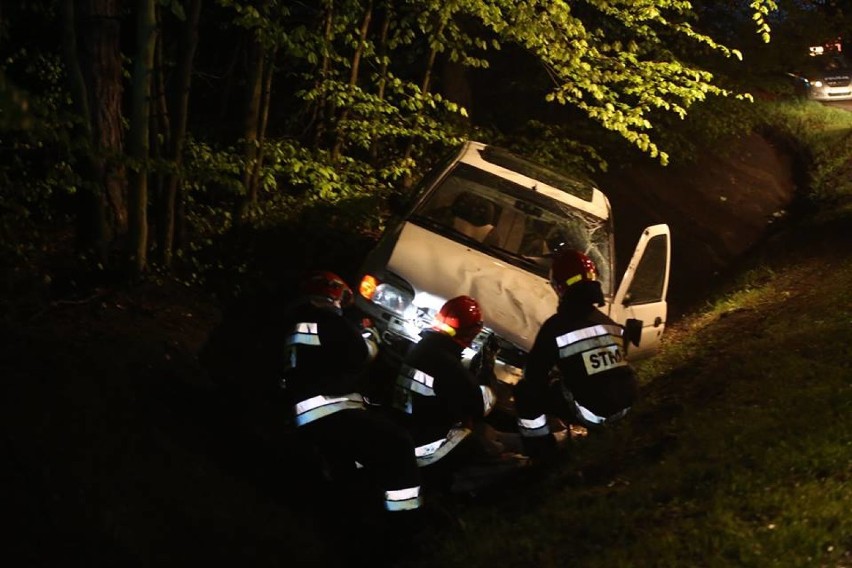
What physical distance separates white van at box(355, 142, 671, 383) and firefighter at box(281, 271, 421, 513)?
58.1 inches

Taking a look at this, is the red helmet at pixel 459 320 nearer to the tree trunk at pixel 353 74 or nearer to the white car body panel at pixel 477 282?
the white car body panel at pixel 477 282

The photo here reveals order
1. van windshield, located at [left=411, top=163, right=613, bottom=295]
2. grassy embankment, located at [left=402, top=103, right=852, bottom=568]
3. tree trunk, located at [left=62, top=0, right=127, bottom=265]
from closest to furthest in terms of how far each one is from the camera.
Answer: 1. grassy embankment, located at [left=402, top=103, right=852, bottom=568]
2. tree trunk, located at [left=62, top=0, right=127, bottom=265]
3. van windshield, located at [left=411, top=163, right=613, bottom=295]

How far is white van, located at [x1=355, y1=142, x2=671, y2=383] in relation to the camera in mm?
6348

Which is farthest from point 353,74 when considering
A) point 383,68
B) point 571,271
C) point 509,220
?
point 571,271

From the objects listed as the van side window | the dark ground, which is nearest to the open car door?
the van side window

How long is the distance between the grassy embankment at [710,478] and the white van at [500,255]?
68 cm

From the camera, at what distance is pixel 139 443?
4.96 m

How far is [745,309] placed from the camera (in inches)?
387

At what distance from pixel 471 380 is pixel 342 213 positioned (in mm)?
4946

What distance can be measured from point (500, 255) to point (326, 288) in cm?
240

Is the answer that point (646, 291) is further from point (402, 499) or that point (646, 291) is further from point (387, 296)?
point (402, 499)

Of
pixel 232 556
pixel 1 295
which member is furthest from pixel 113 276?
pixel 232 556

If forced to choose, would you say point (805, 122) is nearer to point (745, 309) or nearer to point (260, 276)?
point (745, 309)

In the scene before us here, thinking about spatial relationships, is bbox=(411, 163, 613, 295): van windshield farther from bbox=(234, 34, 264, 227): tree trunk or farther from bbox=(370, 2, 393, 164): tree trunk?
bbox=(370, 2, 393, 164): tree trunk
